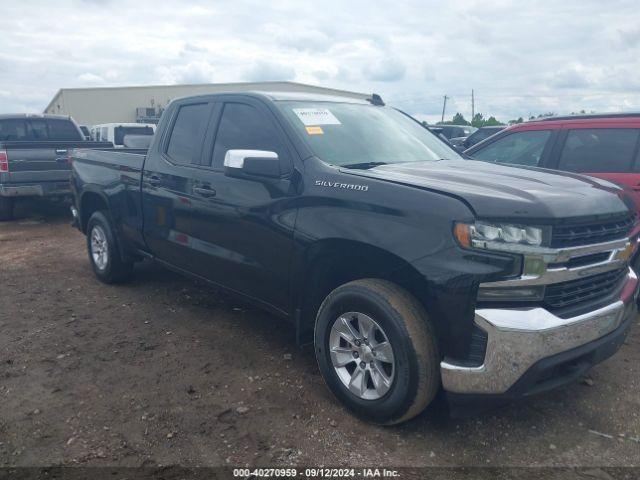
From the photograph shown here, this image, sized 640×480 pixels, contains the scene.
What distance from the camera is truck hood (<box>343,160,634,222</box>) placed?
2836 mm

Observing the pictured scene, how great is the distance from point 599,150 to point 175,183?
3.87 m

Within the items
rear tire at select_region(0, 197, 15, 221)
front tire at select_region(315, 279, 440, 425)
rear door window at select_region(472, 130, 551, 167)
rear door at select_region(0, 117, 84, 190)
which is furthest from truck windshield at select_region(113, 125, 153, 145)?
front tire at select_region(315, 279, 440, 425)

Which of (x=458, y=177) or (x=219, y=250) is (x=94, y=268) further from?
(x=458, y=177)

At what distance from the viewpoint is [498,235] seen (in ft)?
9.18

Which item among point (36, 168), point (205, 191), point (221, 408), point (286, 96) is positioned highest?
point (286, 96)

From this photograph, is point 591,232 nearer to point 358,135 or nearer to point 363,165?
point 363,165

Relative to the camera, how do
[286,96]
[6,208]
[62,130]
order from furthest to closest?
1. [62,130]
2. [6,208]
3. [286,96]

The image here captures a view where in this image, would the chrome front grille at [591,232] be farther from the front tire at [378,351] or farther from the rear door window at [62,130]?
the rear door window at [62,130]

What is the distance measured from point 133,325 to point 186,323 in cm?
45

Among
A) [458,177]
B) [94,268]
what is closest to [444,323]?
[458,177]

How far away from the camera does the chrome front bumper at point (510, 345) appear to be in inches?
108

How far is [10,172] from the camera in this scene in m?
9.03

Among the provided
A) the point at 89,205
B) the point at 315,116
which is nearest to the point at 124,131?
the point at 89,205

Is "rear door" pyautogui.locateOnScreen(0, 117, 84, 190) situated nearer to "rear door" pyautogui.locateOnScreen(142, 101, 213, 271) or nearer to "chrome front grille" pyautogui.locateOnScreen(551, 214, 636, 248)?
"rear door" pyautogui.locateOnScreen(142, 101, 213, 271)
